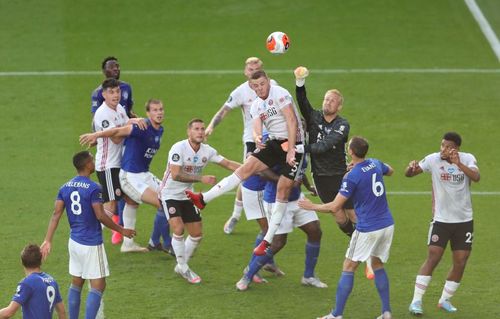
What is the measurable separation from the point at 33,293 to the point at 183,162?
370 centimetres

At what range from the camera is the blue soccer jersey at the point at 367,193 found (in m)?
12.5

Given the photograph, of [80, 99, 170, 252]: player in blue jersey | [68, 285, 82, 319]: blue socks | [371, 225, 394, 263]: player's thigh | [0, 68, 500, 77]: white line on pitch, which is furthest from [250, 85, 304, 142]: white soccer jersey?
[0, 68, 500, 77]: white line on pitch

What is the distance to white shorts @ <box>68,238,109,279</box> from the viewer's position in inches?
487

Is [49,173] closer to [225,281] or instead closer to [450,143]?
[225,281]

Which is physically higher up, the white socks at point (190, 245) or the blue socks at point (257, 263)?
the white socks at point (190, 245)

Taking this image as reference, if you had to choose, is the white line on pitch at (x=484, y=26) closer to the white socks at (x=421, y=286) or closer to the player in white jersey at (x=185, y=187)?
the player in white jersey at (x=185, y=187)

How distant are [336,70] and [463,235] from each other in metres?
11.0

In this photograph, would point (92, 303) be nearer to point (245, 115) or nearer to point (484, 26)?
point (245, 115)

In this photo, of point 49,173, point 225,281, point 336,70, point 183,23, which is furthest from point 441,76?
point 225,281

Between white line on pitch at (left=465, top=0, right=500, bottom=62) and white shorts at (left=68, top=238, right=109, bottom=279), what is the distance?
14.3 meters

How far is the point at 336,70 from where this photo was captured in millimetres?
23781

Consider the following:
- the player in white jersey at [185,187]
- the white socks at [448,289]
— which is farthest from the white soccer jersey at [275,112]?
the white socks at [448,289]

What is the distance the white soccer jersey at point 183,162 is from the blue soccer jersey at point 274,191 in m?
0.74

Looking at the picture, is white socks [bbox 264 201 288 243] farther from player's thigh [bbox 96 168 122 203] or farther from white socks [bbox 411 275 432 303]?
player's thigh [bbox 96 168 122 203]
